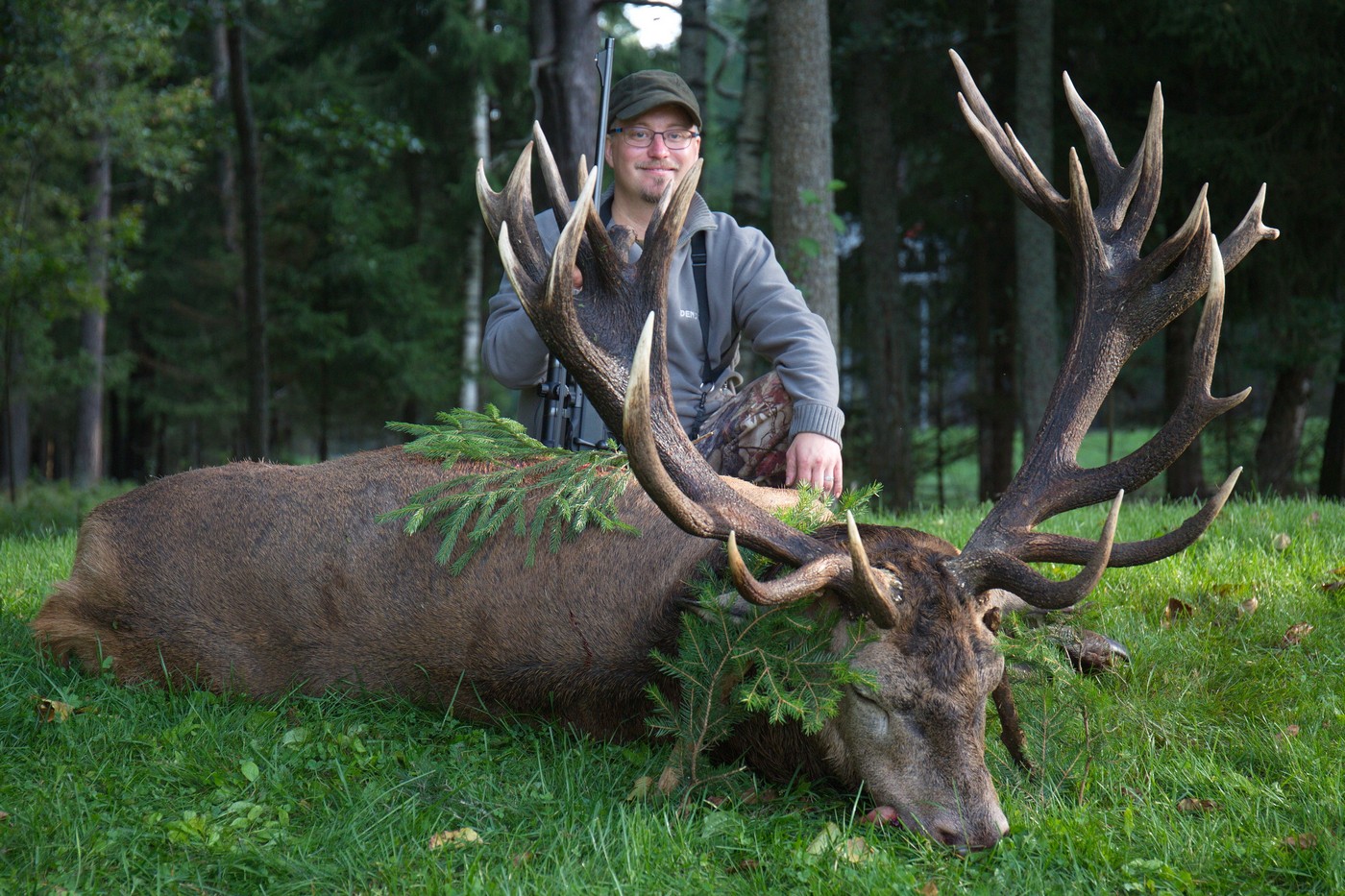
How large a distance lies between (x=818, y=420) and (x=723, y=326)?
2.64 feet

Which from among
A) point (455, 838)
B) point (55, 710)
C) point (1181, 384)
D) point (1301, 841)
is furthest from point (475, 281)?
point (1301, 841)

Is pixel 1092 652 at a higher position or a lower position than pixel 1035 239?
lower

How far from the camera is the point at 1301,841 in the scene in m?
2.84

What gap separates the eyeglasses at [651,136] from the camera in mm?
5199

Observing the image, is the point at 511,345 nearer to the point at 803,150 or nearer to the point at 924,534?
the point at 924,534

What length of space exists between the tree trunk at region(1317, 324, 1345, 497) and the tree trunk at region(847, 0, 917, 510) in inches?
180

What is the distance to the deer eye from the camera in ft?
10.8

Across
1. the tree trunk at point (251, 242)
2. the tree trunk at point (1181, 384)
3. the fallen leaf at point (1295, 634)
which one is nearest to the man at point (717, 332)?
the fallen leaf at point (1295, 634)

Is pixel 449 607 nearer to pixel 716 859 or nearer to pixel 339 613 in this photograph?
pixel 339 613

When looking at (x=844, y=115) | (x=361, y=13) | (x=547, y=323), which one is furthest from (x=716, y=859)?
(x=361, y=13)

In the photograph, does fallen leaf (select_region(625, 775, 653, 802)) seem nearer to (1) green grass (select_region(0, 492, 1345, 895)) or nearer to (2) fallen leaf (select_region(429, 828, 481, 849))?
(1) green grass (select_region(0, 492, 1345, 895))

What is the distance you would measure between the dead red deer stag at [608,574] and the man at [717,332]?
77cm

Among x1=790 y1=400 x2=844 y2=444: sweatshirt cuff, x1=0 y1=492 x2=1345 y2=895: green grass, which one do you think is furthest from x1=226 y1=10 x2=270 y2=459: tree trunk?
x1=790 y1=400 x2=844 y2=444: sweatshirt cuff

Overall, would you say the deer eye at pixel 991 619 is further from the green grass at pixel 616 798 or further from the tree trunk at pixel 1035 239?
the tree trunk at pixel 1035 239
